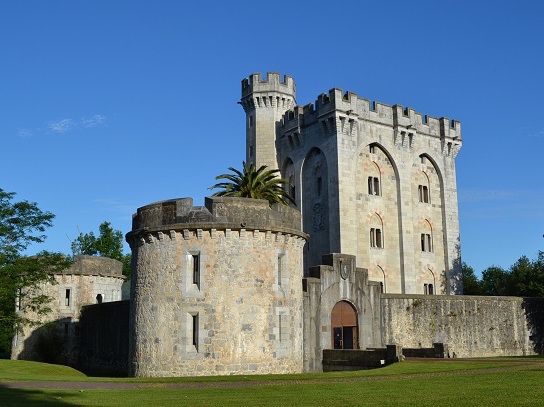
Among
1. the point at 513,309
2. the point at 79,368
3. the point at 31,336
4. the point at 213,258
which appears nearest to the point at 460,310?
the point at 513,309

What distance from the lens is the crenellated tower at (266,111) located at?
58.2 metres

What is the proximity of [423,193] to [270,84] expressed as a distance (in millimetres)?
16843

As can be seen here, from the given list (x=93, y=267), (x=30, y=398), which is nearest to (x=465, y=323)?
(x=93, y=267)

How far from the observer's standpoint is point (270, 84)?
5819cm

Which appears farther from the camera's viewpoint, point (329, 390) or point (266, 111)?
point (266, 111)

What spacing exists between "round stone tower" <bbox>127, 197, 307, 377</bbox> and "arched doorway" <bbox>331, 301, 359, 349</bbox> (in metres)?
6.52

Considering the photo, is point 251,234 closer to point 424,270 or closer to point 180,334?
point 180,334

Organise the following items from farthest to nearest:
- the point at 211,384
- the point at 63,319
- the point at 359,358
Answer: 1. the point at 63,319
2. the point at 359,358
3. the point at 211,384

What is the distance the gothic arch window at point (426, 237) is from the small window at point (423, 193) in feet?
6.52

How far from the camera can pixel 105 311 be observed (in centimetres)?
3812

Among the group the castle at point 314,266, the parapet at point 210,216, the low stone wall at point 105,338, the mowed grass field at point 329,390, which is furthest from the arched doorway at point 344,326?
the low stone wall at point 105,338

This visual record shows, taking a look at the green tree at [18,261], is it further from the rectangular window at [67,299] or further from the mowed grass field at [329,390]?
the mowed grass field at [329,390]

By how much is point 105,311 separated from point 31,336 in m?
6.51

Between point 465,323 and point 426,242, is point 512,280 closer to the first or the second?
point 426,242
